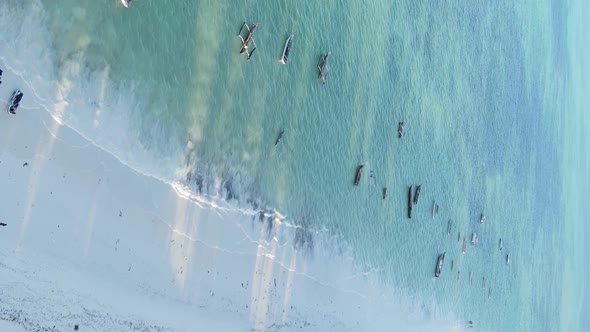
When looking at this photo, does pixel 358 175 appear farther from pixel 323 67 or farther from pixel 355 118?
pixel 323 67

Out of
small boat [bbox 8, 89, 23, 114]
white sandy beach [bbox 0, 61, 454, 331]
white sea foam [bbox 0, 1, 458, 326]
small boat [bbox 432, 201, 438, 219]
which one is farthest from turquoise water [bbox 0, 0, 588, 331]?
small boat [bbox 8, 89, 23, 114]

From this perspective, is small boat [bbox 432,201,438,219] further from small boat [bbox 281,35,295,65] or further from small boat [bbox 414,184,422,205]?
small boat [bbox 281,35,295,65]

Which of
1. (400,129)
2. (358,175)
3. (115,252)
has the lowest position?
(115,252)

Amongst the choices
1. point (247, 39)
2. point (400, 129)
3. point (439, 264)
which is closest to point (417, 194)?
point (400, 129)

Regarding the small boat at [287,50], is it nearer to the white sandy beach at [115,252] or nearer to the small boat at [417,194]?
the white sandy beach at [115,252]

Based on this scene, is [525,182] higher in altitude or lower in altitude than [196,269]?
higher

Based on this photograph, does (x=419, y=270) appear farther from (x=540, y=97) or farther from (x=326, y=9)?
(x=540, y=97)

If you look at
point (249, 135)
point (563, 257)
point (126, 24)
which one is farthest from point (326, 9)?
point (563, 257)
